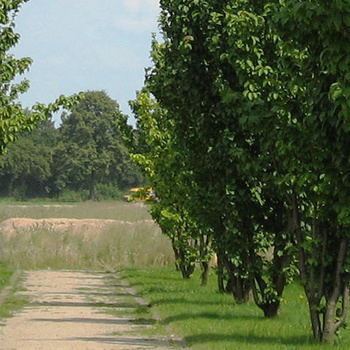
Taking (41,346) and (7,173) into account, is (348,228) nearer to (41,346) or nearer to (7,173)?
(41,346)

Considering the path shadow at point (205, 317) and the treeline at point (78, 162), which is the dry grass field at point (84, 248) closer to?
the path shadow at point (205, 317)

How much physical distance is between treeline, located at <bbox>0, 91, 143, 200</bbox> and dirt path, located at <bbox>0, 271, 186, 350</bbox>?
82665mm

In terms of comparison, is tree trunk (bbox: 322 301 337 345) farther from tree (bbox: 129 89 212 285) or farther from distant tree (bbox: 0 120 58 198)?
distant tree (bbox: 0 120 58 198)

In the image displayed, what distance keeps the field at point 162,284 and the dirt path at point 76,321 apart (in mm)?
578

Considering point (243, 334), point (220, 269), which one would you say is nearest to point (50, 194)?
point (220, 269)

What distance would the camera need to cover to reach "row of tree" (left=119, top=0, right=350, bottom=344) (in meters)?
12.4

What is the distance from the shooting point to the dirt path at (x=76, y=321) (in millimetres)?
13875

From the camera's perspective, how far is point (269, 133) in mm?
14141

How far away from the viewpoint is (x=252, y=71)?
1477 cm

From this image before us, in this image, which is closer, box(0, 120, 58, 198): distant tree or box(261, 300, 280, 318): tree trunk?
box(261, 300, 280, 318): tree trunk

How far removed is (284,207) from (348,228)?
3849 millimetres

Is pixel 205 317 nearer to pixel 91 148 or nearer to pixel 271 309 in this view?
pixel 271 309

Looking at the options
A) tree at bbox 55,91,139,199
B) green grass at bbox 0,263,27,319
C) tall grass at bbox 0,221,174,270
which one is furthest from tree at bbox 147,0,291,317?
tree at bbox 55,91,139,199

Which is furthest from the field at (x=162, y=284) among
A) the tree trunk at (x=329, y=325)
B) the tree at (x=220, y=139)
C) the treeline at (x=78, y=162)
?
the treeline at (x=78, y=162)
